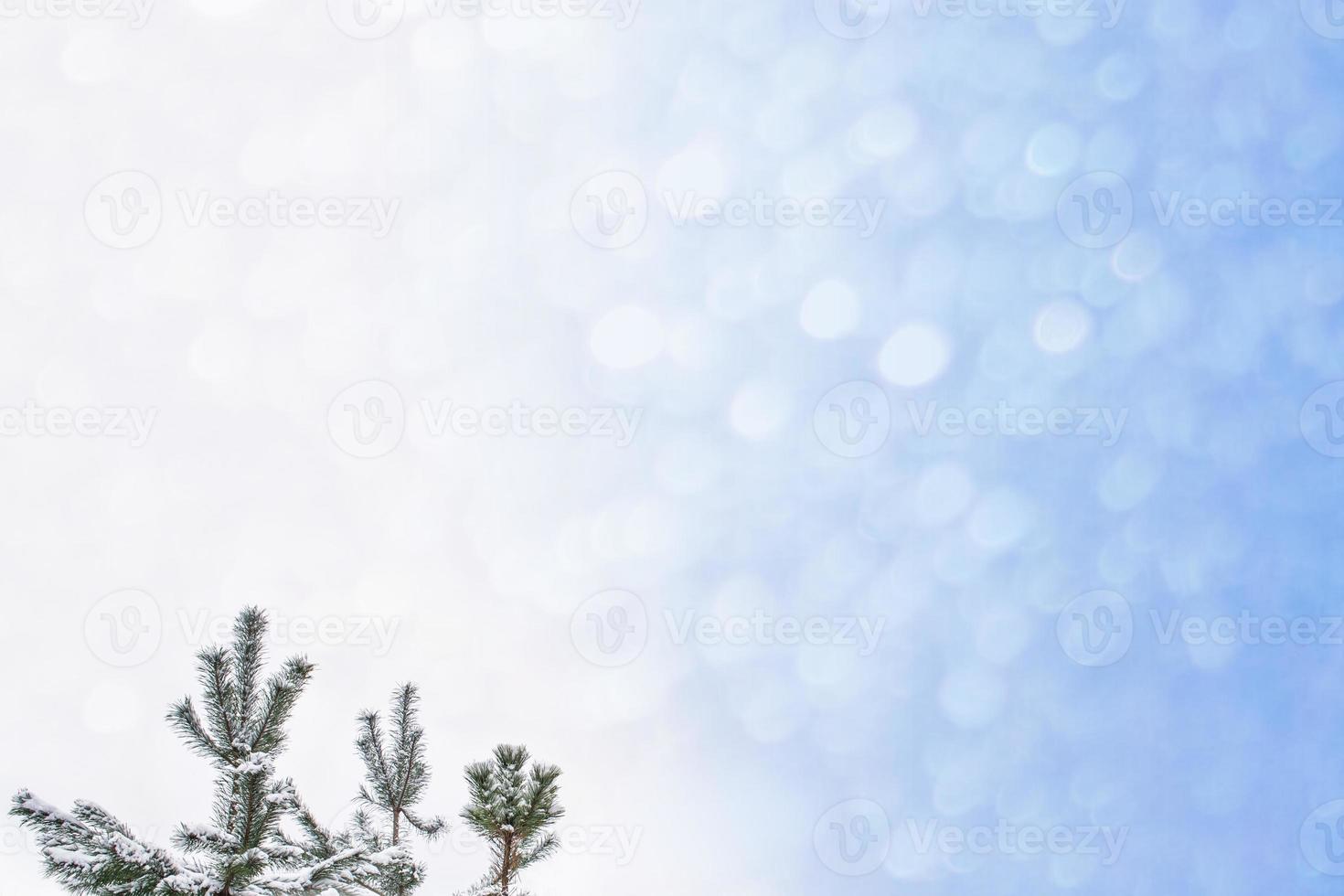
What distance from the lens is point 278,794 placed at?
14.2 ft

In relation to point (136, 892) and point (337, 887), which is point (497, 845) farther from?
point (136, 892)

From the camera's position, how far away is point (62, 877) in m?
3.61

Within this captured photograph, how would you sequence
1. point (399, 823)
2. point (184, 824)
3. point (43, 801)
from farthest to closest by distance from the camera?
point (399, 823)
point (184, 824)
point (43, 801)

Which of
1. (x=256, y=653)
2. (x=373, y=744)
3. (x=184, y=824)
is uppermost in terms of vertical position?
(x=256, y=653)

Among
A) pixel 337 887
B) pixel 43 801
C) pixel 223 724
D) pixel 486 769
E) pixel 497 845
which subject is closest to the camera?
pixel 43 801

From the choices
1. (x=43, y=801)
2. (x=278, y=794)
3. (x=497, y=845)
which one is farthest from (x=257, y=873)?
(x=497, y=845)

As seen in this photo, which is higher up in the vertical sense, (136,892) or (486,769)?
(486,769)

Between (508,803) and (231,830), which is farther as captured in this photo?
(508,803)

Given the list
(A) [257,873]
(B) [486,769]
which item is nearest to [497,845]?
(B) [486,769]

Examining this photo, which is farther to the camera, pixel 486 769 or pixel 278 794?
pixel 486 769

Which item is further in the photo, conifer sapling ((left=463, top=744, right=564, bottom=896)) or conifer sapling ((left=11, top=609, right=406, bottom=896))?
conifer sapling ((left=463, top=744, right=564, bottom=896))

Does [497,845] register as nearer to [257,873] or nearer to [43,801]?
[257,873]

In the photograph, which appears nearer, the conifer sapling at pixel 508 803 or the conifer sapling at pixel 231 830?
the conifer sapling at pixel 231 830

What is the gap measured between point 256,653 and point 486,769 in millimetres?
1711
